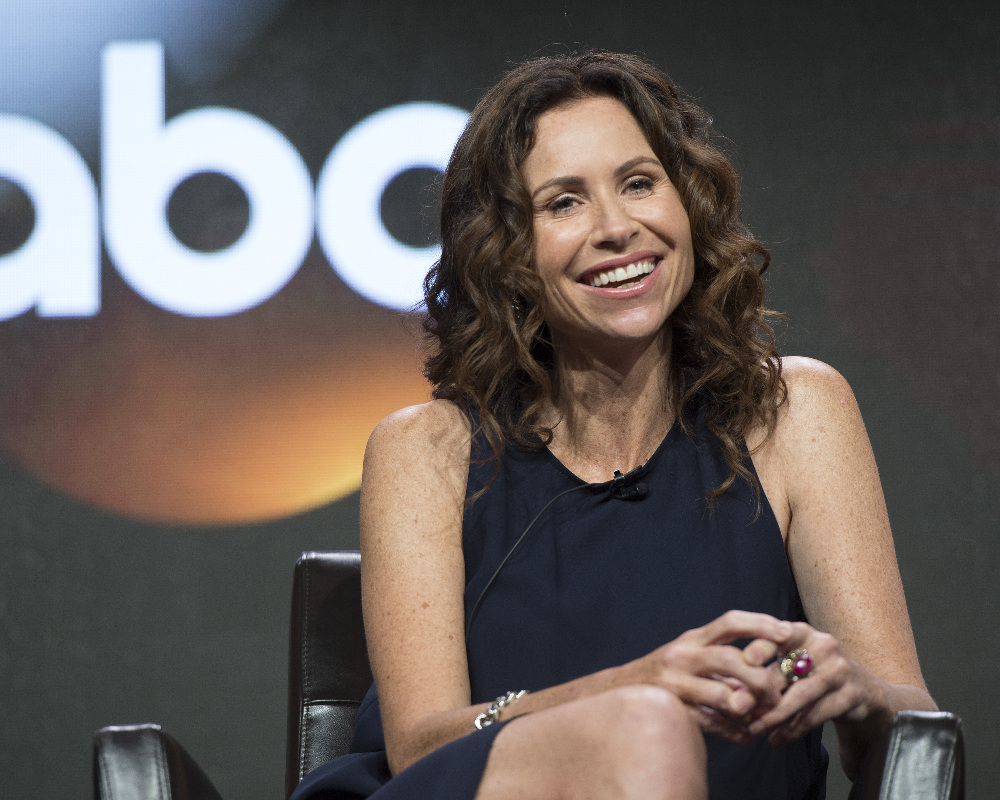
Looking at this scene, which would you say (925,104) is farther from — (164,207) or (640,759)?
(640,759)

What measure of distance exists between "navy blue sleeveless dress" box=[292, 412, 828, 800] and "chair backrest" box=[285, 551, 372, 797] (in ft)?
0.54

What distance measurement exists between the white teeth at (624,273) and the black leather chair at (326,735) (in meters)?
0.69

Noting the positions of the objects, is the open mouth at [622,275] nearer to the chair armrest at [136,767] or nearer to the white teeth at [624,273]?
the white teeth at [624,273]

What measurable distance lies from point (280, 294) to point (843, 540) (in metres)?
2.17

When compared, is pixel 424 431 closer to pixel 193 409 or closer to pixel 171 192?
pixel 193 409

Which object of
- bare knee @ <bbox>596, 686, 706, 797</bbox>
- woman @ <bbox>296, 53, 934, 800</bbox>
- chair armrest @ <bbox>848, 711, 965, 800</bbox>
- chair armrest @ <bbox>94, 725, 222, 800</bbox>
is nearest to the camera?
bare knee @ <bbox>596, 686, 706, 797</bbox>

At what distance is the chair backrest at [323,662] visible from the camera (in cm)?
182

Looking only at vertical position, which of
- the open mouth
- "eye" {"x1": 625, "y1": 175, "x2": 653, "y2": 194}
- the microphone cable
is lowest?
the microphone cable

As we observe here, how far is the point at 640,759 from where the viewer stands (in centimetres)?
107

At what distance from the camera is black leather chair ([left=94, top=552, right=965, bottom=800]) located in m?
1.18

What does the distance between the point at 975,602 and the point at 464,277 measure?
2.32 metres

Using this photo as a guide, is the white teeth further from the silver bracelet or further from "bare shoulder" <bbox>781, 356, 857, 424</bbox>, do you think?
the silver bracelet


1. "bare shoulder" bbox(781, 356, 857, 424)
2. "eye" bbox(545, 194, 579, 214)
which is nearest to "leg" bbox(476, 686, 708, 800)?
"bare shoulder" bbox(781, 356, 857, 424)

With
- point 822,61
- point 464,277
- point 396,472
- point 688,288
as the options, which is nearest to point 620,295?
point 688,288
